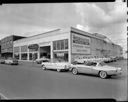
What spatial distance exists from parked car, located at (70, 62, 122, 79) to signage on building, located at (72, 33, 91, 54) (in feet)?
41.7

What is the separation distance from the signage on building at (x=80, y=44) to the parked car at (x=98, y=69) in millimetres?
12724

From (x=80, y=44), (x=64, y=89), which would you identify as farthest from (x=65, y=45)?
(x=64, y=89)

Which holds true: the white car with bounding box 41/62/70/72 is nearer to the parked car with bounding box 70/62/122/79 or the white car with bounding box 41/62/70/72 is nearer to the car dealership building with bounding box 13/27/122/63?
the parked car with bounding box 70/62/122/79

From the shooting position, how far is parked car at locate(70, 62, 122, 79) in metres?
7.52

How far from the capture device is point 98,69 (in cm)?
795

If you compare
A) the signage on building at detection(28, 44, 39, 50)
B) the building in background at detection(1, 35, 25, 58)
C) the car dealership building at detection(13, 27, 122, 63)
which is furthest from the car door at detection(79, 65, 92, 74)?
the building in background at detection(1, 35, 25, 58)

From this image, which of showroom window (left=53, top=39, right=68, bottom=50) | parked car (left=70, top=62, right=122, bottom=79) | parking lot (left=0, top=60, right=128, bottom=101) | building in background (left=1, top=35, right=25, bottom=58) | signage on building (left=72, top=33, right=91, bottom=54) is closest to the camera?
parking lot (left=0, top=60, right=128, bottom=101)

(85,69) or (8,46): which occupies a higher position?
(8,46)

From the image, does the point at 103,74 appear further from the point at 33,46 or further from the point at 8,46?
the point at 8,46

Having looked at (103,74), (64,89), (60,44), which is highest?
(60,44)

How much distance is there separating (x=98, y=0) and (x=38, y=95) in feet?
11.7

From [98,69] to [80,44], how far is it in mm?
14758

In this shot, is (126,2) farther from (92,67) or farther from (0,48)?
(0,48)

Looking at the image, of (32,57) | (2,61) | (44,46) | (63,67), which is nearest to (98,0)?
(63,67)
